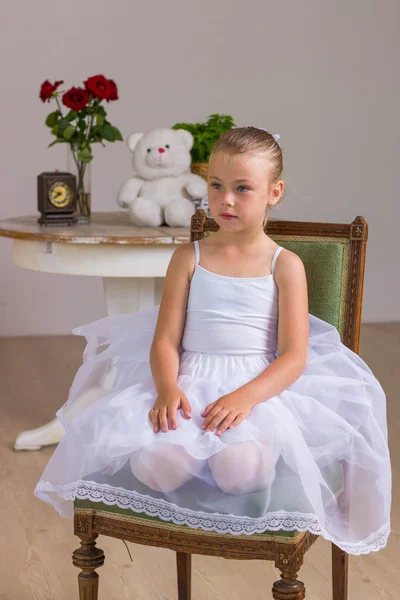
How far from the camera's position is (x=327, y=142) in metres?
5.00

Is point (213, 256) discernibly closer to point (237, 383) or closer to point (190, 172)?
point (237, 383)

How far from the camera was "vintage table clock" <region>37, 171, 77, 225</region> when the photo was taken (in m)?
A: 2.85

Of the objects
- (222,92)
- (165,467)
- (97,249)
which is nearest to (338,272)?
(165,467)

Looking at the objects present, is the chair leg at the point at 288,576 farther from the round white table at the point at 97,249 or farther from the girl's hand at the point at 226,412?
the round white table at the point at 97,249

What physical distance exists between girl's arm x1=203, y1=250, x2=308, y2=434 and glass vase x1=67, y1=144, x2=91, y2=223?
155 centimetres

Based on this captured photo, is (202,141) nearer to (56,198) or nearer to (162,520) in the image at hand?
(56,198)

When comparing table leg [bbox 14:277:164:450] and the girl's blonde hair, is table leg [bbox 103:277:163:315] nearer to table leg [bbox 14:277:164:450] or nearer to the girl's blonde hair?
table leg [bbox 14:277:164:450]

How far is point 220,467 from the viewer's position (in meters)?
1.37

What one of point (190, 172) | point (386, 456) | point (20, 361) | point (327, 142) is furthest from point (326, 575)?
point (327, 142)

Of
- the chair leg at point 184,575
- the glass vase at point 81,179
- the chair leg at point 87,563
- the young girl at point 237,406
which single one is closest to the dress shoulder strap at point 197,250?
the young girl at point 237,406

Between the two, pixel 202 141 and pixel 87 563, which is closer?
pixel 87 563

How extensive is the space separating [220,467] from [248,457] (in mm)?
47

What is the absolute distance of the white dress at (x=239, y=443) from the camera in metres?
1.37

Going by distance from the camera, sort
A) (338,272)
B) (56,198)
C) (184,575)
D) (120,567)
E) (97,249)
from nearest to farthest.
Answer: (338,272), (184,575), (120,567), (97,249), (56,198)
